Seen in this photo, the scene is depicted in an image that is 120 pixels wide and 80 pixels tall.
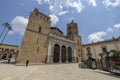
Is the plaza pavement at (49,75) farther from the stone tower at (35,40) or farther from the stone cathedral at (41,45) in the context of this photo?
the stone cathedral at (41,45)

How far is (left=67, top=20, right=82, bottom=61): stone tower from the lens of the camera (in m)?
32.9

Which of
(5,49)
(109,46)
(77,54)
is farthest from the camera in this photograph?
(5,49)

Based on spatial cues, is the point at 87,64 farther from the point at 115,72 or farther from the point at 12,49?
the point at 12,49

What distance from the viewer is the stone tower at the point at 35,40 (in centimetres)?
1842

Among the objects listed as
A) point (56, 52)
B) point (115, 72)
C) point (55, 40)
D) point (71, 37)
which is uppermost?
point (71, 37)

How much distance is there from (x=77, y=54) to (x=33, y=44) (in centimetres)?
1873

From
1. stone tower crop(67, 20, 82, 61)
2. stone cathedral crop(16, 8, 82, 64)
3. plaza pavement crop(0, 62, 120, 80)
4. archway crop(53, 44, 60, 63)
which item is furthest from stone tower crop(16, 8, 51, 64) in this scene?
stone tower crop(67, 20, 82, 61)

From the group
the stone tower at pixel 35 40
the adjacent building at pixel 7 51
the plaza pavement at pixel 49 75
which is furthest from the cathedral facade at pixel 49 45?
the adjacent building at pixel 7 51

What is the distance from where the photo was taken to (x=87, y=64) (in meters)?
15.5

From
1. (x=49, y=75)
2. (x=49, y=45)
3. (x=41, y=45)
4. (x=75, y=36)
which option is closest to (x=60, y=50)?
(x=49, y=45)

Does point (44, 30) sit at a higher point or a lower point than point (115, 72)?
higher

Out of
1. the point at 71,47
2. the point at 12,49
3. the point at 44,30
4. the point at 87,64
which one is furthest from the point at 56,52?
the point at 12,49

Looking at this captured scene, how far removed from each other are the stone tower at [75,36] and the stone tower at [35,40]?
41.7 ft

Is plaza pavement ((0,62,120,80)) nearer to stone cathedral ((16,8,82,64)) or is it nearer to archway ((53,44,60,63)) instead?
stone cathedral ((16,8,82,64))
